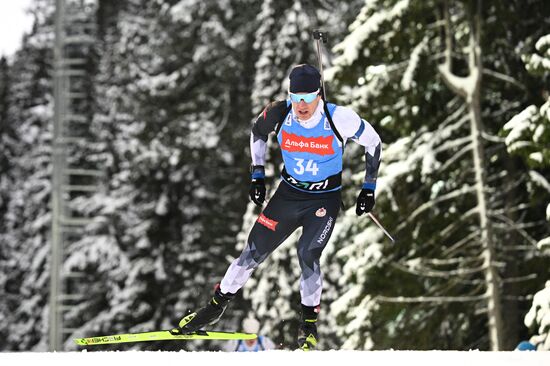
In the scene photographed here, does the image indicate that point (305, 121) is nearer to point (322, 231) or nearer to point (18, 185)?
point (322, 231)

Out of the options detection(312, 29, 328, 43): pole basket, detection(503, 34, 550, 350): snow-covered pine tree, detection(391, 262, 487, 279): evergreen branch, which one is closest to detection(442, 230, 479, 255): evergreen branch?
detection(391, 262, 487, 279): evergreen branch

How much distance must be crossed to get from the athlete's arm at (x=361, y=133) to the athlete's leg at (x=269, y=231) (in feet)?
2.31

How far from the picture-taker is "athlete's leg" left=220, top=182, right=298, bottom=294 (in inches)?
332

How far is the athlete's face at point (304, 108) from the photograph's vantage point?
804cm

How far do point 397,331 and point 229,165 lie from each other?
16.8 meters

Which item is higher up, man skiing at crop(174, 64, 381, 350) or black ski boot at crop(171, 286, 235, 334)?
man skiing at crop(174, 64, 381, 350)

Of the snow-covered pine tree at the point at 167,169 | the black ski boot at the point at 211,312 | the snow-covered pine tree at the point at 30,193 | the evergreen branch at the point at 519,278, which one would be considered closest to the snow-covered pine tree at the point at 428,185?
the evergreen branch at the point at 519,278

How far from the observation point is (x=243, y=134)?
1251 inches

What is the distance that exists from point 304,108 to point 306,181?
2.28 feet

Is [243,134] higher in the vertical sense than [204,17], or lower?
lower

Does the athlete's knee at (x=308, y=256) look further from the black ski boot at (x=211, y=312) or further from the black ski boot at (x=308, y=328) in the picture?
the black ski boot at (x=211, y=312)

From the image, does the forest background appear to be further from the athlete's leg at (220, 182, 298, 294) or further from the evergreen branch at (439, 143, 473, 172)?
the athlete's leg at (220, 182, 298, 294)
